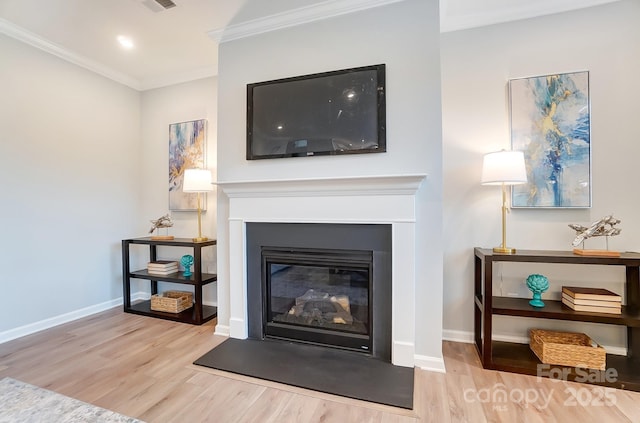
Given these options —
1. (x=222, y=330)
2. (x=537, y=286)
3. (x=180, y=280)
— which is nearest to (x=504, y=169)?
(x=537, y=286)

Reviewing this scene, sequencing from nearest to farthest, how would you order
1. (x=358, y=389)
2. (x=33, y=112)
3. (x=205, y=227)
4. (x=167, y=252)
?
(x=358, y=389)
(x=33, y=112)
(x=205, y=227)
(x=167, y=252)

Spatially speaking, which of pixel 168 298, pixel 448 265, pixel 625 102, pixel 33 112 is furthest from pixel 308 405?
pixel 33 112

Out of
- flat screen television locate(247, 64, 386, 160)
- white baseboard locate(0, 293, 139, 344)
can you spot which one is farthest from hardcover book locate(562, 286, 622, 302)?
white baseboard locate(0, 293, 139, 344)

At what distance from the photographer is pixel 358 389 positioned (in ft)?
5.86

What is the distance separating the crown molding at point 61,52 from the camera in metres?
2.53

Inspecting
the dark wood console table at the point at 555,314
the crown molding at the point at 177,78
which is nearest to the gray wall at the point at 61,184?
the crown molding at the point at 177,78

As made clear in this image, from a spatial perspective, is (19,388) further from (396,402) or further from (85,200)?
(396,402)

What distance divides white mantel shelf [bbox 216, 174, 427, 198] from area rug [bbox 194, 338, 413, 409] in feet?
4.01

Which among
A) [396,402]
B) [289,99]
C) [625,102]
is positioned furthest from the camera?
[289,99]

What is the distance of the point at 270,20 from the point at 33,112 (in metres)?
2.41

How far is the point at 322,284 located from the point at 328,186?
82 cm

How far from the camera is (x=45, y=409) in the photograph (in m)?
1.65

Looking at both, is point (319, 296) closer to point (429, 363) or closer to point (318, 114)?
point (429, 363)

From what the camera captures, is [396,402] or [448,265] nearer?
[396,402]
